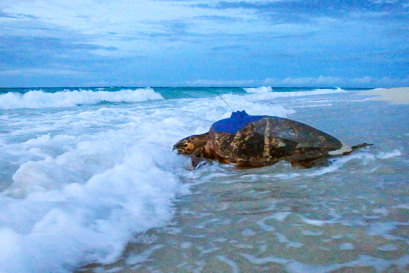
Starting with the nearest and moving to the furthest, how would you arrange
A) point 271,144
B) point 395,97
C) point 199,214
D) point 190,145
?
point 199,214, point 271,144, point 190,145, point 395,97

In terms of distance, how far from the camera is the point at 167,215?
3.07 m

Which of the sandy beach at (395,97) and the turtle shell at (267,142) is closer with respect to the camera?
the turtle shell at (267,142)

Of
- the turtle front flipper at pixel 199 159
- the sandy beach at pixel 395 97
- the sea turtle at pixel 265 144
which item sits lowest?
the turtle front flipper at pixel 199 159

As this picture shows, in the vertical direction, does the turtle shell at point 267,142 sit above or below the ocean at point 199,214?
above

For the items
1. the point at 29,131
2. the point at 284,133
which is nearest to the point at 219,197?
the point at 284,133

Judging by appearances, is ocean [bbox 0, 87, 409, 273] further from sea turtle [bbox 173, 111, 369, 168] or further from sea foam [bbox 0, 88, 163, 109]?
sea foam [bbox 0, 88, 163, 109]

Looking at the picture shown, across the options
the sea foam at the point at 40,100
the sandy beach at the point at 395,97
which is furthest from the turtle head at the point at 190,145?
the sea foam at the point at 40,100

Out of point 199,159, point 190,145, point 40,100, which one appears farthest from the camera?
point 40,100

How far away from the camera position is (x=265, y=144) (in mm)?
4922

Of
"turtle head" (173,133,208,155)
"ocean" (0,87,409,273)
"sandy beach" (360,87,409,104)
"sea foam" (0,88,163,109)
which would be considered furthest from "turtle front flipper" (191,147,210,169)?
"sea foam" (0,88,163,109)

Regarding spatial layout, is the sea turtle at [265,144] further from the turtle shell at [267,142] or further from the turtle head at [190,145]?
the turtle head at [190,145]

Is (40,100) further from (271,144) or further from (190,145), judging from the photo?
(271,144)

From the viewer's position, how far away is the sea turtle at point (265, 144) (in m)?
4.82

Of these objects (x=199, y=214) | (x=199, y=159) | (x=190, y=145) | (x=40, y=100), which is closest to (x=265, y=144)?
(x=199, y=159)
